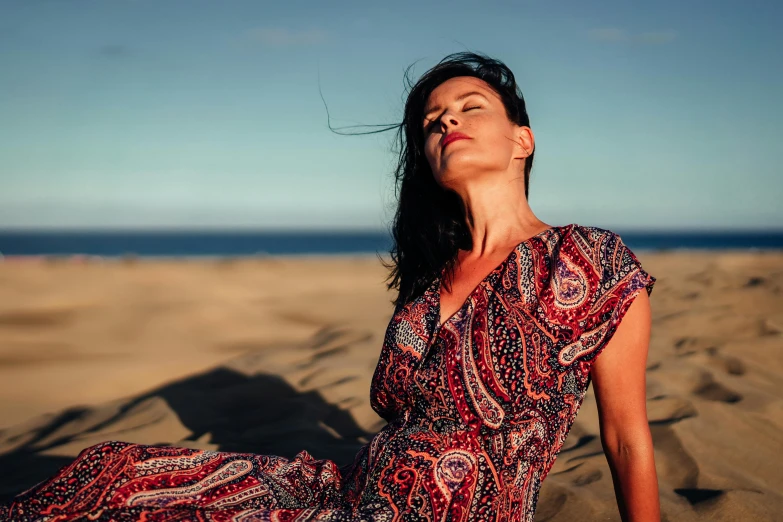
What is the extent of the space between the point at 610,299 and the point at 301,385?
3.60 meters

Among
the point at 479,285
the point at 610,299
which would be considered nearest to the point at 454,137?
the point at 479,285

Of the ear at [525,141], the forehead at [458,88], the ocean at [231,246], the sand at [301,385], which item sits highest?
the forehead at [458,88]

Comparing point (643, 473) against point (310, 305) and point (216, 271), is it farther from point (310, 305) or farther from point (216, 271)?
point (216, 271)

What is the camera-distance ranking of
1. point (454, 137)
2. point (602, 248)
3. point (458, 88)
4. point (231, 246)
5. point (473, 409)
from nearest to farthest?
point (473, 409) < point (602, 248) < point (454, 137) < point (458, 88) < point (231, 246)

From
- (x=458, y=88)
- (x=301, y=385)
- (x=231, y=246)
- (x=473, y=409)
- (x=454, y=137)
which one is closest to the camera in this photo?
(x=473, y=409)

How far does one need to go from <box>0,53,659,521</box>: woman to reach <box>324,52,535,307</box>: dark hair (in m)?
0.17

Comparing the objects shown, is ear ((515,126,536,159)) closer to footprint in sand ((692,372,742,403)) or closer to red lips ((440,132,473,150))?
red lips ((440,132,473,150))

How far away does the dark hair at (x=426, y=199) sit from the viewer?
2.48 m

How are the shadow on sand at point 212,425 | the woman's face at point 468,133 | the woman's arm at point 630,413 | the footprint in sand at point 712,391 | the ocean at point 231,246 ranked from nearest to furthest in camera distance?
the woman's arm at point 630,413 < the woman's face at point 468,133 < the shadow on sand at point 212,425 < the footprint in sand at point 712,391 < the ocean at point 231,246

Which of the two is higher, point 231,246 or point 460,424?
point 460,424

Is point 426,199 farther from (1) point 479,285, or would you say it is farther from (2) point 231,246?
(2) point 231,246

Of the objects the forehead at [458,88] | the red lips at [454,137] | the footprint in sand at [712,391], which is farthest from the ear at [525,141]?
the footprint in sand at [712,391]

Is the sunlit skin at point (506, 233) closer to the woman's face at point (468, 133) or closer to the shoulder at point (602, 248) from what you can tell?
the woman's face at point (468, 133)

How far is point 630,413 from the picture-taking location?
202 centimetres
